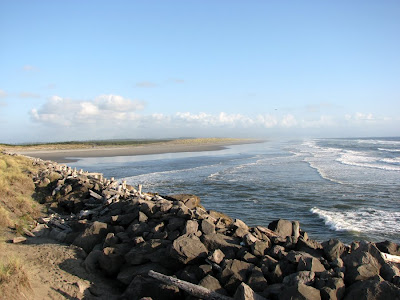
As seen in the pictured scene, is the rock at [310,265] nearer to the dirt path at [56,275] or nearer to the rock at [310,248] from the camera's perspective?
the rock at [310,248]

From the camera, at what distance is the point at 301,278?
5809 mm

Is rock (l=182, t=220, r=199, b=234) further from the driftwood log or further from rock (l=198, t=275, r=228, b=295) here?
rock (l=198, t=275, r=228, b=295)

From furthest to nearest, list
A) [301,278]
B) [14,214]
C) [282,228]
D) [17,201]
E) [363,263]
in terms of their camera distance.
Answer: [17,201] → [14,214] → [282,228] → [363,263] → [301,278]

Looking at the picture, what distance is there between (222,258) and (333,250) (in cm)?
247

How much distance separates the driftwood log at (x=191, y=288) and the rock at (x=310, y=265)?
156 cm

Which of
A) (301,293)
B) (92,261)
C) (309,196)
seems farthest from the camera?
(309,196)

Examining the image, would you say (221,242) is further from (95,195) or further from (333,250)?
(95,195)

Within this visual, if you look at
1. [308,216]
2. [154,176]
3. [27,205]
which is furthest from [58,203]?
[154,176]

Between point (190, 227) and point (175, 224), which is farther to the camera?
point (175, 224)

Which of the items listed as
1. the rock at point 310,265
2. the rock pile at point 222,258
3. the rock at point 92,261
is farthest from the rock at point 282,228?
the rock at point 92,261

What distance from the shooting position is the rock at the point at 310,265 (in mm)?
6160

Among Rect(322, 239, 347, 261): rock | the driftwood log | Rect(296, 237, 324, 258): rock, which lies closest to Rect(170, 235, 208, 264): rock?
the driftwood log

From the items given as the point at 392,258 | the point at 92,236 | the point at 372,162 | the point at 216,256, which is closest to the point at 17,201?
the point at 92,236

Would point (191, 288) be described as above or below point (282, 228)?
below
